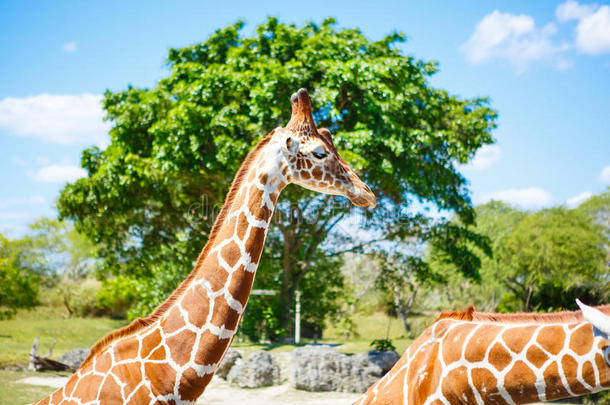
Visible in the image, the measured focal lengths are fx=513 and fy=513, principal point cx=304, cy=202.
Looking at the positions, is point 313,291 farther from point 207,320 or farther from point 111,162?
point 207,320

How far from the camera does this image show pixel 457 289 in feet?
102

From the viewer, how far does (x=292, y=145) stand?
163 inches

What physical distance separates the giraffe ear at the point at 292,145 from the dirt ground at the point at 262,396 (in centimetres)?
863

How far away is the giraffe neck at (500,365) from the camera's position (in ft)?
8.64

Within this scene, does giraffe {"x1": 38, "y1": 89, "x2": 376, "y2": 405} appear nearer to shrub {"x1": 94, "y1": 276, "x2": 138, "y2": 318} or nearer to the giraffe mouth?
the giraffe mouth

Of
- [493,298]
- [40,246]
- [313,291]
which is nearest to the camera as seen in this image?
[313,291]

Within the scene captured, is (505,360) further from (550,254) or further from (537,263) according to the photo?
(537,263)

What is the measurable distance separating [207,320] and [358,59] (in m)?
11.4

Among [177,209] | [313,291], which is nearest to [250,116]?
[177,209]

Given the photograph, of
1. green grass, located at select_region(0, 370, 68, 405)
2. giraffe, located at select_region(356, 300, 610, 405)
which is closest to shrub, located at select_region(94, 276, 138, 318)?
green grass, located at select_region(0, 370, 68, 405)

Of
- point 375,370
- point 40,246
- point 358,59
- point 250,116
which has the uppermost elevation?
point 358,59

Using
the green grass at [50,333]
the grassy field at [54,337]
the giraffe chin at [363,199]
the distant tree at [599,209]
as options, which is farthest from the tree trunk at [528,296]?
the giraffe chin at [363,199]

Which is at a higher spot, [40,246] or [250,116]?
[250,116]

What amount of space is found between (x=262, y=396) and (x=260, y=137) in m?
6.38
